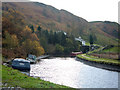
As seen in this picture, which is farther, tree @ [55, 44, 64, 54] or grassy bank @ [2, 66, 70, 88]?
tree @ [55, 44, 64, 54]

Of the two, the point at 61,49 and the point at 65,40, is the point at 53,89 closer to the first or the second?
the point at 61,49

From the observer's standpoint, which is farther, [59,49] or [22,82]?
[59,49]

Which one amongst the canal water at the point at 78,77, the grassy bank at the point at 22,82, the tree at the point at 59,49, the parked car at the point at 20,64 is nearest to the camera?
the grassy bank at the point at 22,82

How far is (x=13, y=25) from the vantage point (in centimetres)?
6800

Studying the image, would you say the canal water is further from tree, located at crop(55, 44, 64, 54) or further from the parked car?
tree, located at crop(55, 44, 64, 54)

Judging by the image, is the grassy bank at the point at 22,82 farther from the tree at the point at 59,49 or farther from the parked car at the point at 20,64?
the tree at the point at 59,49

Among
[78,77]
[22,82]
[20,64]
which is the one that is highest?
[22,82]

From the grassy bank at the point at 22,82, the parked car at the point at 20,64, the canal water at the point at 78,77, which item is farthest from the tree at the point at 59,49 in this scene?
the grassy bank at the point at 22,82

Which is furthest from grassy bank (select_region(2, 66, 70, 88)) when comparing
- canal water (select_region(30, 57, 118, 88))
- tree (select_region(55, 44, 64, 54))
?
tree (select_region(55, 44, 64, 54))

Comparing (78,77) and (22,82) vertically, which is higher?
(22,82)

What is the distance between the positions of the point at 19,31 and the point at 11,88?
196 feet

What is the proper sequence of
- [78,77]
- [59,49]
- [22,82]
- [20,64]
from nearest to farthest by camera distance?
[22,82] → [78,77] → [20,64] → [59,49]

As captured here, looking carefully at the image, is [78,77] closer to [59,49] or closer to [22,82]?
[22,82]

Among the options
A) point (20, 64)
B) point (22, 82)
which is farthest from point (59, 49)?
point (22, 82)
